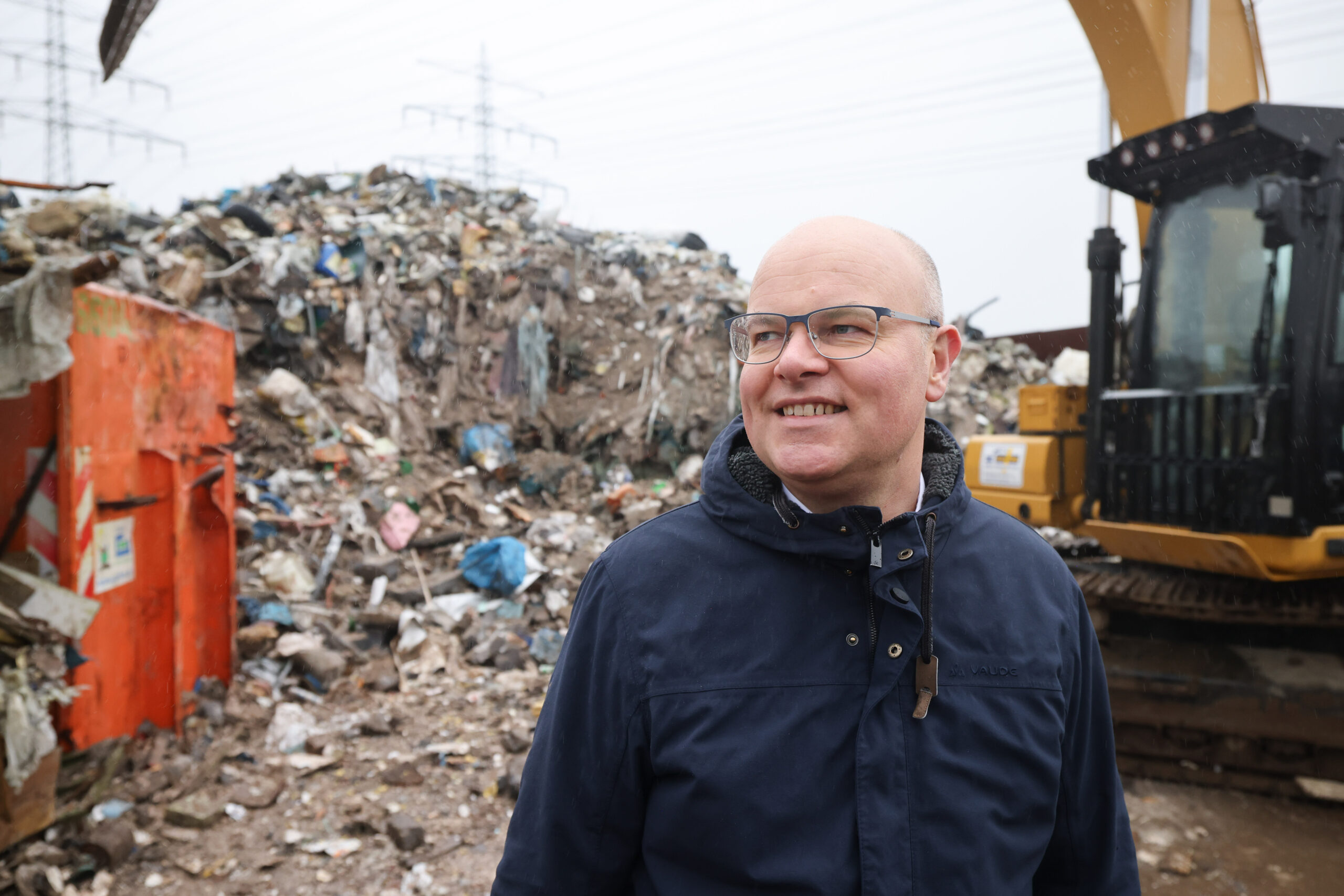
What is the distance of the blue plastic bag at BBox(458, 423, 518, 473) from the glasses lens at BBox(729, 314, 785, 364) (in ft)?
29.0

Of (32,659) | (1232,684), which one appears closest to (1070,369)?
(1232,684)

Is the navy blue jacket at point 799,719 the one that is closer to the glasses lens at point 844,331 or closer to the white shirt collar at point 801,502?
the white shirt collar at point 801,502

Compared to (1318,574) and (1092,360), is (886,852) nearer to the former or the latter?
(1318,574)

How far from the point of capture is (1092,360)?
5266 millimetres

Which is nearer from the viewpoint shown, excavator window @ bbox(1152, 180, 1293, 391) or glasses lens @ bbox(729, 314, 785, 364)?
glasses lens @ bbox(729, 314, 785, 364)

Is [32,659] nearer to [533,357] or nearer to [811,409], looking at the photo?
[811,409]

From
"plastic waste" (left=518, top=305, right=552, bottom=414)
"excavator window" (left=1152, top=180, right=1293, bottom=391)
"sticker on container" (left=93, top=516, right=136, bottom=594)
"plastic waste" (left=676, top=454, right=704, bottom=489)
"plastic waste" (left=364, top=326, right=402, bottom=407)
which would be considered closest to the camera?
"sticker on container" (left=93, top=516, right=136, bottom=594)

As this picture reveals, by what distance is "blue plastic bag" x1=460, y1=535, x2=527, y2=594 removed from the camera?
696 cm

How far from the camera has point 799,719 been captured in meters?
1.26

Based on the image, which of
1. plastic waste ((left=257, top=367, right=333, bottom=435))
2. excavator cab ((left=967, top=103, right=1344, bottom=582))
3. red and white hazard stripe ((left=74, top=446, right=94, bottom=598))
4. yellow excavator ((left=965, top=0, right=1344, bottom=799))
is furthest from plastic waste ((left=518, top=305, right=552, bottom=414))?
red and white hazard stripe ((left=74, top=446, right=94, bottom=598))

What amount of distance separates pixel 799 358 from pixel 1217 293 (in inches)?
172

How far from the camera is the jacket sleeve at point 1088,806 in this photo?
148 centimetres

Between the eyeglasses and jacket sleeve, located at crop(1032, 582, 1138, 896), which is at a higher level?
the eyeglasses

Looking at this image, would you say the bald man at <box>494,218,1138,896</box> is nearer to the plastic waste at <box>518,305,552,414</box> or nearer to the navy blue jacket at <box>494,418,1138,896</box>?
the navy blue jacket at <box>494,418,1138,896</box>
